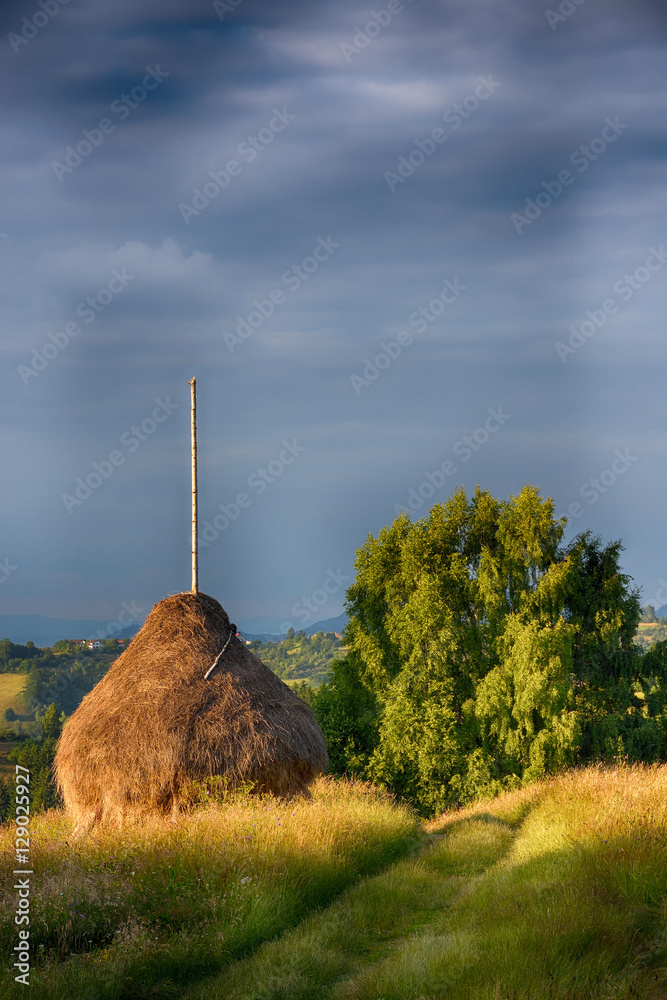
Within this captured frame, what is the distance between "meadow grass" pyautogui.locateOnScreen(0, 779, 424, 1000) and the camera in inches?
242

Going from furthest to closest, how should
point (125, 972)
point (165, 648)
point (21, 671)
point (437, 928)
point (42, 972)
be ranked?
1. point (21, 671)
2. point (165, 648)
3. point (437, 928)
4. point (125, 972)
5. point (42, 972)

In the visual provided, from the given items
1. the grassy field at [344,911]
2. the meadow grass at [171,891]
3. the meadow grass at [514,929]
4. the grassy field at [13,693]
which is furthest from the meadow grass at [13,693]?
the meadow grass at [514,929]

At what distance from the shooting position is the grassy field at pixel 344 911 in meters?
5.59

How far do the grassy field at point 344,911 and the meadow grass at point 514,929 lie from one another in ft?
0.06

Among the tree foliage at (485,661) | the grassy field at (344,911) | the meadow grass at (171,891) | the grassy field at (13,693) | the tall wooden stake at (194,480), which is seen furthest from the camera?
the grassy field at (13,693)

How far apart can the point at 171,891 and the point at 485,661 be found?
17.4 m

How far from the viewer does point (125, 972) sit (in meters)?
6.10

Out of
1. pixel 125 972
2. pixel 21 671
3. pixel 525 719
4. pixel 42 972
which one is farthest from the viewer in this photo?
pixel 21 671

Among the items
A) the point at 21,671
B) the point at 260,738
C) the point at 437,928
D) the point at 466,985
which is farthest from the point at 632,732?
the point at 21,671

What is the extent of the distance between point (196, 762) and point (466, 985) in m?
7.10

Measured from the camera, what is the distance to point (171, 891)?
7.50m

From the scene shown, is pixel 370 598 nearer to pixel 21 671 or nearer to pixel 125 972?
pixel 125 972

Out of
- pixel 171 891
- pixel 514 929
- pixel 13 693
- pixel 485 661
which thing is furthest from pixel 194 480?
pixel 13 693

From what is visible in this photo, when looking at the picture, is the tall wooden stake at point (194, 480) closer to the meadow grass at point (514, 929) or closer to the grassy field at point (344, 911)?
the grassy field at point (344, 911)
